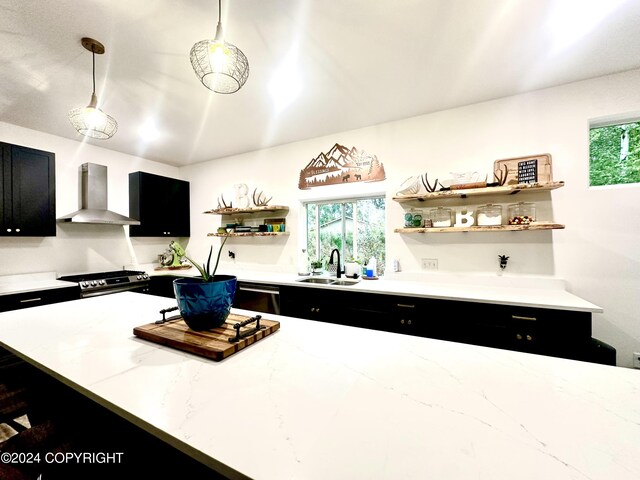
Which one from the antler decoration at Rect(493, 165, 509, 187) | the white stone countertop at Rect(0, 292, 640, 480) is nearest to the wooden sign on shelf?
the antler decoration at Rect(493, 165, 509, 187)

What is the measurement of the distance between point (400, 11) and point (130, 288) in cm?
390

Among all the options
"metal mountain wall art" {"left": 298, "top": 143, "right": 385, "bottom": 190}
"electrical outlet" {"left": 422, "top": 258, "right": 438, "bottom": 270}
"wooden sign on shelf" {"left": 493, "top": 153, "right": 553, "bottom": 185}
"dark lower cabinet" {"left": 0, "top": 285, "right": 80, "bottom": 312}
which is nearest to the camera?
"wooden sign on shelf" {"left": 493, "top": 153, "right": 553, "bottom": 185}

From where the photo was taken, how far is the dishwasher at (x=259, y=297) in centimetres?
295

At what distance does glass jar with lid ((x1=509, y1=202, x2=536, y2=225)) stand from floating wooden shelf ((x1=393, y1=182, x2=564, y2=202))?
0.13 meters

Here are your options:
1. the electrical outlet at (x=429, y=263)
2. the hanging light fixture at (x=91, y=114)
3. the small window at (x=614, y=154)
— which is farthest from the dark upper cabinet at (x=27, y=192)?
the small window at (x=614, y=154)

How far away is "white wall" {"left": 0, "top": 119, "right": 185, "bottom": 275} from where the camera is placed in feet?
9.87

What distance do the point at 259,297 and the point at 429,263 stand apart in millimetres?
1930

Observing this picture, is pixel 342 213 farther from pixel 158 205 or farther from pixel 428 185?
pixel 158 205

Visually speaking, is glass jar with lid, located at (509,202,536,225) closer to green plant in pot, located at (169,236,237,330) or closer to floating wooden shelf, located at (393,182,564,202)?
floating wooden shelf, located at (393,182,564,202)

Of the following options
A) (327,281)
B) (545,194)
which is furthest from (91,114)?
(545,194)

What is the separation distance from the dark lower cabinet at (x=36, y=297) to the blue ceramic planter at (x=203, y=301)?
2690 millimetres

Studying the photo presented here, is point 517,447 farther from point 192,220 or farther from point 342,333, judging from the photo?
point 192,220

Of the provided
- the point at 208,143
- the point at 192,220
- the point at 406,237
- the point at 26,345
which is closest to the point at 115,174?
the point at 192,220

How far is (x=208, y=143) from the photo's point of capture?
368cm
